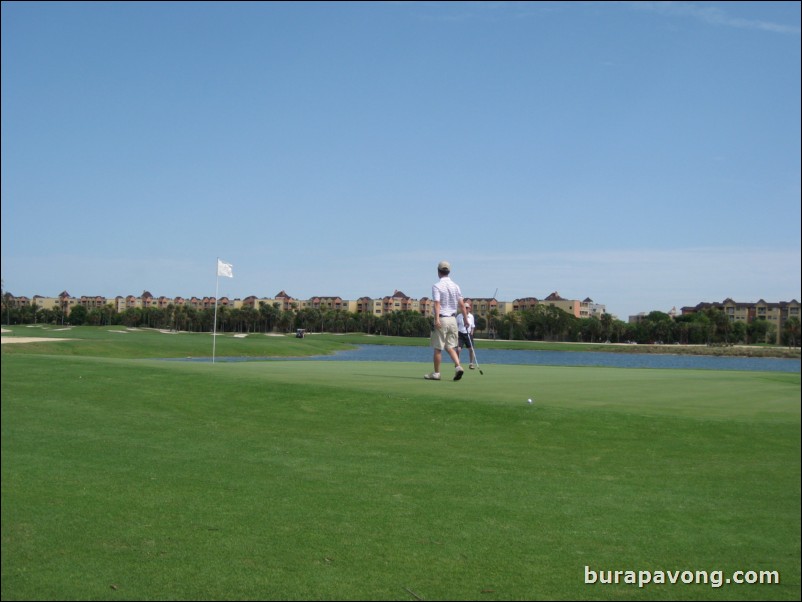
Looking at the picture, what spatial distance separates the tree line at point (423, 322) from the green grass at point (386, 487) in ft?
5.31

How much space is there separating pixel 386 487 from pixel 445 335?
22.2ft

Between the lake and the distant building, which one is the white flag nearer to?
the lake

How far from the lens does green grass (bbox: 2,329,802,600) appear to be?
556 centimetres

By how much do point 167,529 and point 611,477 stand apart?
518 centimetres

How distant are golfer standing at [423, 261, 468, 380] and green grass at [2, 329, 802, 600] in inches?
38.0

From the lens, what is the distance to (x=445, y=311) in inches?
568

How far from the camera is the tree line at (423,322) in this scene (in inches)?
280

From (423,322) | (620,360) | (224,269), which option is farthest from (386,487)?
(620,360)

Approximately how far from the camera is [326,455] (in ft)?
30.7

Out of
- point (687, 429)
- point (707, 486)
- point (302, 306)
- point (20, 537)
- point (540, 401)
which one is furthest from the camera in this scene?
point (302, 306)

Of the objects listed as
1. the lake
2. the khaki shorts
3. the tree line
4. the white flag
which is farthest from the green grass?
the white flag

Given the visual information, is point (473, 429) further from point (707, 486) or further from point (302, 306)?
point (302, 306)

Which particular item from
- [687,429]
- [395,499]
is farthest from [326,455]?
[687,429]

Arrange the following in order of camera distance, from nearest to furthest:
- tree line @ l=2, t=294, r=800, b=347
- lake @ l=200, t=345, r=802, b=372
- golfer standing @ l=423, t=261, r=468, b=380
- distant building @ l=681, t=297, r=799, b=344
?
1. distant building @ l=681, t=297, r=799, b=344
2. lake @ l=200, t=345, r=802, b=372
3. tree line @ l=2, t=294, r=800, b=347
4. golfer standing @ l=423, t=261, r=468, b=380
